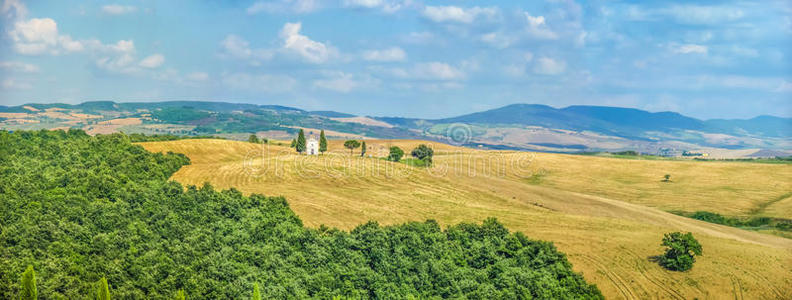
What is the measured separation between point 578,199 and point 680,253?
49003mm

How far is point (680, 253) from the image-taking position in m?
65.4

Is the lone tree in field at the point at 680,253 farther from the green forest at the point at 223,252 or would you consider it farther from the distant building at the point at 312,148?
the distant building at the point at 312,148

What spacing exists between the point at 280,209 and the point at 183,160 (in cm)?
6379

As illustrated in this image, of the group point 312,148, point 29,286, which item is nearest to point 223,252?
point 29,286

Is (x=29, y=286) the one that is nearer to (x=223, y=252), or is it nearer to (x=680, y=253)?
(x=223, y=252)

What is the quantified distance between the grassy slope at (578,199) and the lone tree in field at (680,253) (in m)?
1.27

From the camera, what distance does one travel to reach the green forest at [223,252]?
43344 millimetres

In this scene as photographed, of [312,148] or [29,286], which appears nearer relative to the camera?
[29,286]

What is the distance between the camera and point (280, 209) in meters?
78.5

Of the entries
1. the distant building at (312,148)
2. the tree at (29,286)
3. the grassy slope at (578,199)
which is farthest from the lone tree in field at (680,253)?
the distant building at (312,148)

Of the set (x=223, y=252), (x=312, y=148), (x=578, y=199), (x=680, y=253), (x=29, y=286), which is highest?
(x=312, y=148)

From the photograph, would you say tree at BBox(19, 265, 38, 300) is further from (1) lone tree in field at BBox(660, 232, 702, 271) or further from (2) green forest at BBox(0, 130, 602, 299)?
(1) lone tree in field at BBox(660, 232, 702, 271)

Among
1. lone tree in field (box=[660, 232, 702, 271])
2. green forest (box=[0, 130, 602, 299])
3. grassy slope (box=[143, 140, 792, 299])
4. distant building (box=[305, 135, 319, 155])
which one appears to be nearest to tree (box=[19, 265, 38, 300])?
green forest (box=[0, 130, 602, 299])

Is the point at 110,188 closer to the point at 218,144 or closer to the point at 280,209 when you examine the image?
the point at 280,209
